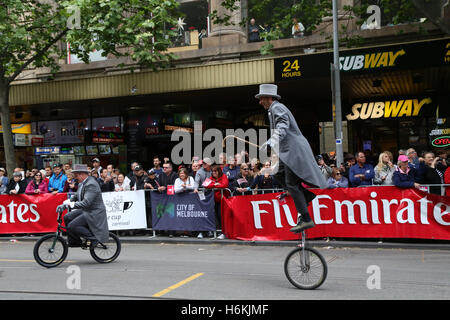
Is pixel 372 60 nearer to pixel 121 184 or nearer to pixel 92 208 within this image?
pixel 121 184

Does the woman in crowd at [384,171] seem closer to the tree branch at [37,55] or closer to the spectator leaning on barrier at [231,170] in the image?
the spectator leaning on barrier at [231,170]

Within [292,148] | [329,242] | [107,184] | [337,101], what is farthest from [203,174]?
[292,148]

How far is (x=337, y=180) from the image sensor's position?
11.2m

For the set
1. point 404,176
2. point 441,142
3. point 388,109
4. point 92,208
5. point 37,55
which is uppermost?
point 37,55

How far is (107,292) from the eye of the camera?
20.8 feet

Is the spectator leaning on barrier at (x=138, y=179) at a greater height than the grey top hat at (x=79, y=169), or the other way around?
the grey top hat at (x=79, y=169)

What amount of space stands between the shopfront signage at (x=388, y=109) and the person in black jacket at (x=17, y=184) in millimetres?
12058

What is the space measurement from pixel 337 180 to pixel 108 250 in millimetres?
5369

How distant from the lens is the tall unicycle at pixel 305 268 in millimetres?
6320

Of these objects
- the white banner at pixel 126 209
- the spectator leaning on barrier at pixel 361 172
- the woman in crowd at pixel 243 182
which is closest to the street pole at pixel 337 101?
the spectator leaning on barrier at pixel 361 172

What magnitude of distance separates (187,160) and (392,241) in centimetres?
1203

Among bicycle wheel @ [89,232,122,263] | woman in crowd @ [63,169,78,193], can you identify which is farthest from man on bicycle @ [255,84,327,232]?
woman in crowd @ [63,169,78,193]

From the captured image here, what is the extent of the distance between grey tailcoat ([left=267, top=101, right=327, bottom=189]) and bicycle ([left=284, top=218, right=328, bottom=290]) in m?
0.82

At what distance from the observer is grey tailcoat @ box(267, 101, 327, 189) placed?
19.8 feet
